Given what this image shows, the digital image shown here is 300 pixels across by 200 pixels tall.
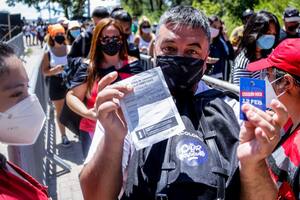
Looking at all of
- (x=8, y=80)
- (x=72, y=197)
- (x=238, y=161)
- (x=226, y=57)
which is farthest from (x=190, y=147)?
(x=226, y=57)

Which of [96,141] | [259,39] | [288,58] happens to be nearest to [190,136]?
[96,141]

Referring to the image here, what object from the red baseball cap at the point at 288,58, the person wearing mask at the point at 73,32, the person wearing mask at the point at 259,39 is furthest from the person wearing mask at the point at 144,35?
the red baseball cap at the point at 288,58

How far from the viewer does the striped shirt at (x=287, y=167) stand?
192cm

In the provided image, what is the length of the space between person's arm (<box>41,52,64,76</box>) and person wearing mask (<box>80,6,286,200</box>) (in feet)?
14.6

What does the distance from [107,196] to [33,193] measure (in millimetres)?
357

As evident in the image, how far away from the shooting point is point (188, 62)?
202 cm

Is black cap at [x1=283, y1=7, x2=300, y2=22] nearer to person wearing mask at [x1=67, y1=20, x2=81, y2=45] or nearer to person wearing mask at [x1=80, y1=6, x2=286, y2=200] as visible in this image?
person wearing mask at [x1=67, y1=20, x2=81, y2=45]

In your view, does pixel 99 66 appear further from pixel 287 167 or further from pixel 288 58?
pixel 287 167

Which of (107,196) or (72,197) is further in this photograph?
(72,197)

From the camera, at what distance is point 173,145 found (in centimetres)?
180

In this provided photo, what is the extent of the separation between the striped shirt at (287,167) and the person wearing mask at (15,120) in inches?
42.1

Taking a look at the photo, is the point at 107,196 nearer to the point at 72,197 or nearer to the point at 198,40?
the point at 198,40

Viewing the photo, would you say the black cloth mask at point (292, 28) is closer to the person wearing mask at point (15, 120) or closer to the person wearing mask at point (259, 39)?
the person wearing mask at point (259, 39)

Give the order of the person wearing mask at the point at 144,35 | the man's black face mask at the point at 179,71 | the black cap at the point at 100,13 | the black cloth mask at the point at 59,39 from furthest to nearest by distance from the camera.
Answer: the person wearing mask at the point at 144,35 < the black cloth mask at the point at 59,39 < the black cap at the point at 100,13 < the man's black face mask at the point at 179,71
